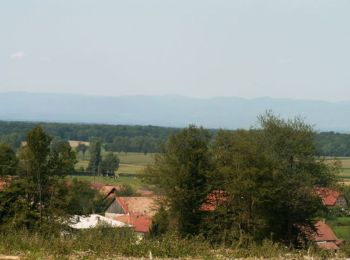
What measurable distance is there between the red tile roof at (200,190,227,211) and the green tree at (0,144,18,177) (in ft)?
28.9

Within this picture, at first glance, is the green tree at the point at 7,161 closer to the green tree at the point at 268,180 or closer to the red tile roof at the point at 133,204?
the green tree at the point at 268,180

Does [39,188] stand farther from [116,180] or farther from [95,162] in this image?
[95,162]

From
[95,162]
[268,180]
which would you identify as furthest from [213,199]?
[95,162]

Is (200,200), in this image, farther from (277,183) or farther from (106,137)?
(106,137)

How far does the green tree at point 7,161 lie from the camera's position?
29.0 meters

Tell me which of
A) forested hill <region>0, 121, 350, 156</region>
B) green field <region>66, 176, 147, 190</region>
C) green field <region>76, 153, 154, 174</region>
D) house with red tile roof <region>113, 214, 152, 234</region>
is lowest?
green field <region>66, 176, 147, 190</region>

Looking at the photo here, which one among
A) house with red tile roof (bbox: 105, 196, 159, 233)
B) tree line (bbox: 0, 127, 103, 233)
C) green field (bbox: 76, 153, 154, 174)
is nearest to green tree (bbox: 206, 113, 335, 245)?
tree line (bbox: 0, 127, 103, 233)

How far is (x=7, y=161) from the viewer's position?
29.5 m

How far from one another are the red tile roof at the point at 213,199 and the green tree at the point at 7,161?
882cm

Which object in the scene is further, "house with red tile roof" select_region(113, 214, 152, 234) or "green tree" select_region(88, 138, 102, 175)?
"green tree" select_region(88, 138, 102, 175)

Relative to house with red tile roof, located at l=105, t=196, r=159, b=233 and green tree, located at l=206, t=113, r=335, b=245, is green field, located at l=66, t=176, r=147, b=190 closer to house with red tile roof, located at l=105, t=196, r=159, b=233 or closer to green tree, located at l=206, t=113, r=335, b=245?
house with red tile roof, located at l=105, t=196, r=159, b=233

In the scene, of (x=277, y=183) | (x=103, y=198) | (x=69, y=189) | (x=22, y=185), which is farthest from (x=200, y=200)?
(x=103, y=198)

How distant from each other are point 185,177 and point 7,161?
829cm

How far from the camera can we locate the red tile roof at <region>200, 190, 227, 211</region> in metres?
28.7
